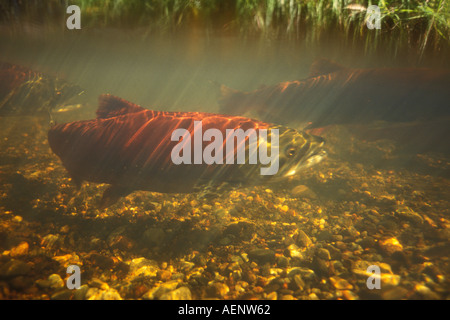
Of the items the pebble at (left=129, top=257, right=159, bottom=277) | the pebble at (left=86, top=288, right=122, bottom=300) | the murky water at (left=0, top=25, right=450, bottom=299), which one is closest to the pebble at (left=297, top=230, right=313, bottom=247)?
the murky water at (left=0, top=25, right=450, bottom=299)

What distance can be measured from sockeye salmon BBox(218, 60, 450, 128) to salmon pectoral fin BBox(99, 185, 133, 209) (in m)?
4.70

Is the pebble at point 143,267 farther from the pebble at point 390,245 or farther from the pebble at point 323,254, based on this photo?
the pebble at point 390,245

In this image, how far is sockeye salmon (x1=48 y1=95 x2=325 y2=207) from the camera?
2973 millimetres

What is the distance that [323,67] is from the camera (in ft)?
20.7

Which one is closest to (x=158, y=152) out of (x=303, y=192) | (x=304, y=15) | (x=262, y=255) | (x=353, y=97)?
(x=262, y=255)

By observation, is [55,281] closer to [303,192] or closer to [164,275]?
[164,275]


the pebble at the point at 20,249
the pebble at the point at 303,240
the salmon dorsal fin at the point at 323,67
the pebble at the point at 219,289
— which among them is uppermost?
the salmon dorsal fin at the point at 323,67

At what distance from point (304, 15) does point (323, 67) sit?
8.68 ft

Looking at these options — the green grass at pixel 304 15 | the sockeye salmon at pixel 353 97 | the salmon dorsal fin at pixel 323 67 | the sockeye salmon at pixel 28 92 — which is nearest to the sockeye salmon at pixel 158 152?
the green grass at pixel 304 15

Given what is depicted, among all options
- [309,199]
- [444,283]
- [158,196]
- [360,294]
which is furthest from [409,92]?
[158,196]

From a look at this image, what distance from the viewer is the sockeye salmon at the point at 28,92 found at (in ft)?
24.8

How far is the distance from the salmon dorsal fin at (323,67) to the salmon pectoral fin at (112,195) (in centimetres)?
663

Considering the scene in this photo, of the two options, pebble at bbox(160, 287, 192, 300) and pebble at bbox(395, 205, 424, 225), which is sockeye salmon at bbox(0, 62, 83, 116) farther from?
pebble at bbox(395, 205, 424, 225)

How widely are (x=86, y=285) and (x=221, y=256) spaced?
1664 mm
